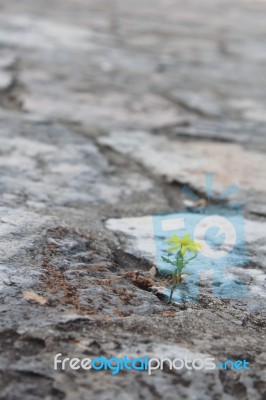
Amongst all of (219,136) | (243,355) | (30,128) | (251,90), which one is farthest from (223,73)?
(243,355)

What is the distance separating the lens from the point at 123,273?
112 cm

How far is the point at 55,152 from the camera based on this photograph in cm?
180

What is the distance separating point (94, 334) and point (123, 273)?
251 mm

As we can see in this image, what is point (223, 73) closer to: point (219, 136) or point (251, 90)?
point (251, 90)

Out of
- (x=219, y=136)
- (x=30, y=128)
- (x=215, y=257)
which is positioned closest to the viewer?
(x=215, y=257)

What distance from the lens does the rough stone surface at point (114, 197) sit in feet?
2.73

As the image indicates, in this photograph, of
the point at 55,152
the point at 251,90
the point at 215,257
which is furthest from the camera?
the point at 251,90

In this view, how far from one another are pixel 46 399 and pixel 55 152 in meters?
1.13

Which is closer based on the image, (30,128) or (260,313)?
(260,313)

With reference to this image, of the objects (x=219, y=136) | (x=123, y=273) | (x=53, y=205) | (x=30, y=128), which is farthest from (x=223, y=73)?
(x=123, y=273)

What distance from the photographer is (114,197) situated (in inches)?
61.4

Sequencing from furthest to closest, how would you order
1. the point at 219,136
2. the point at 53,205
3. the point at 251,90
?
the point at 251,90, the point at 219,136, the point at 53,205

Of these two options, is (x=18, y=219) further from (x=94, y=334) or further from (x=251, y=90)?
(x=251, y=90)

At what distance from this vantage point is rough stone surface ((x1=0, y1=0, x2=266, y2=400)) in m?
0.83
